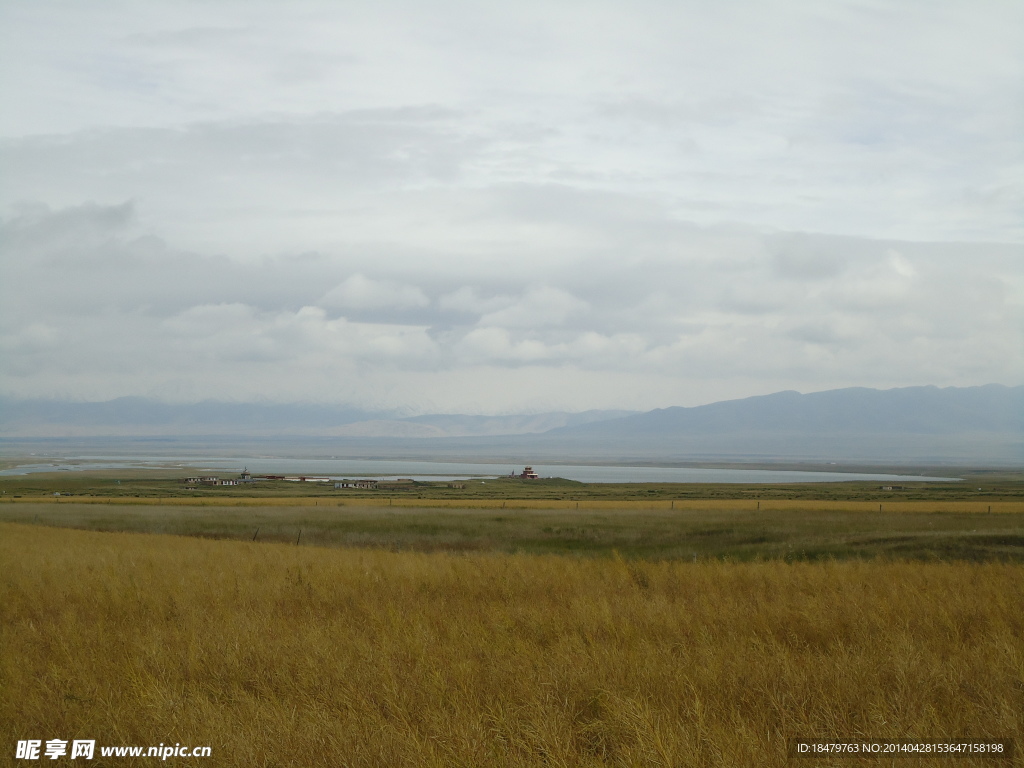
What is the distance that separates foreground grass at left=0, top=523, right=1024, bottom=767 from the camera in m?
5.98

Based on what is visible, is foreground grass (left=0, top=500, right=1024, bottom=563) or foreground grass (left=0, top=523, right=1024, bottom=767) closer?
foreground grass (left=0, top=523, right=1024, bottom=767)

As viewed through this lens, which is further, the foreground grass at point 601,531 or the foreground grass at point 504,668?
the foreground grass at point 601,531

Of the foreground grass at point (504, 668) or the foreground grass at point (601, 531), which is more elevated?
the foreground grass at point (504, 668)

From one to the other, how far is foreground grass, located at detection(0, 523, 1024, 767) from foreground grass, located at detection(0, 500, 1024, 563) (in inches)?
448

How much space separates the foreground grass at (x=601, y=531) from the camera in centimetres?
2450

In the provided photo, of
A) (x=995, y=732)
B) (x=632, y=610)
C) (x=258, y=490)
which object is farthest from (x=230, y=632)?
(x=258, y=490)

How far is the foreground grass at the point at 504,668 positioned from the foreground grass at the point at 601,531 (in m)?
11.4

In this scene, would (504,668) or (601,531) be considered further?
(601,531)

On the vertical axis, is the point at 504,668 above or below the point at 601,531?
above

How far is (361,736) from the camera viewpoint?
5992 mm

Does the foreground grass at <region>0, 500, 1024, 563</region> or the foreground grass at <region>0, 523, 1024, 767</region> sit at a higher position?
the foreground grass at <region>0, 523, 1024, 767</region>

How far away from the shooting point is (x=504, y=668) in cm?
760

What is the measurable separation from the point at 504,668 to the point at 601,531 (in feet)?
90.3

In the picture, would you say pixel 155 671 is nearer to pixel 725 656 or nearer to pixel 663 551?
pixel 725 656
